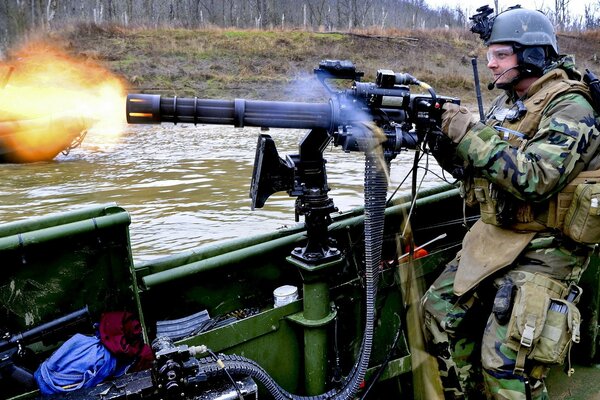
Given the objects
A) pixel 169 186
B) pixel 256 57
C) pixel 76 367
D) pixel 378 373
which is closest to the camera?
pixel 76 367

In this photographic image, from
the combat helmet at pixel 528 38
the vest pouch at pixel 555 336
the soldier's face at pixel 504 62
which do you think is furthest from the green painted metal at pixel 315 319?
the combat helmet at pixel 528 38

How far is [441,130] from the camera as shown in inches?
118

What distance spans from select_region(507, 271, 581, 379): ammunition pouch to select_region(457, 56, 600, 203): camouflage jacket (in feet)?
1.70

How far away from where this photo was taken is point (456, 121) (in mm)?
2984

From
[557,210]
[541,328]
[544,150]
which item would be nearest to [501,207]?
[557,210]

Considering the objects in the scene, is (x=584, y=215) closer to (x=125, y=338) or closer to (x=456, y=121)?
(x=456, y=121)

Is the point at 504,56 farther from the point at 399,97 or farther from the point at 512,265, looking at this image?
the point at 512,265

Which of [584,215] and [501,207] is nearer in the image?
[584,215]

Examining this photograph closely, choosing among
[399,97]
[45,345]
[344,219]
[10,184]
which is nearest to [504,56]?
[399,97]

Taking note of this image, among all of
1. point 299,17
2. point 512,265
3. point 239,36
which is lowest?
point 512,265

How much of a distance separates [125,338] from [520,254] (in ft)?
6.94

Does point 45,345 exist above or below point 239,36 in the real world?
below

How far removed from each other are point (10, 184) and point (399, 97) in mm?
10625

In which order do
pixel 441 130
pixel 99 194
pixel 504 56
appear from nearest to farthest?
pixel 441 130, pixel 504 56, pixel 99 194
